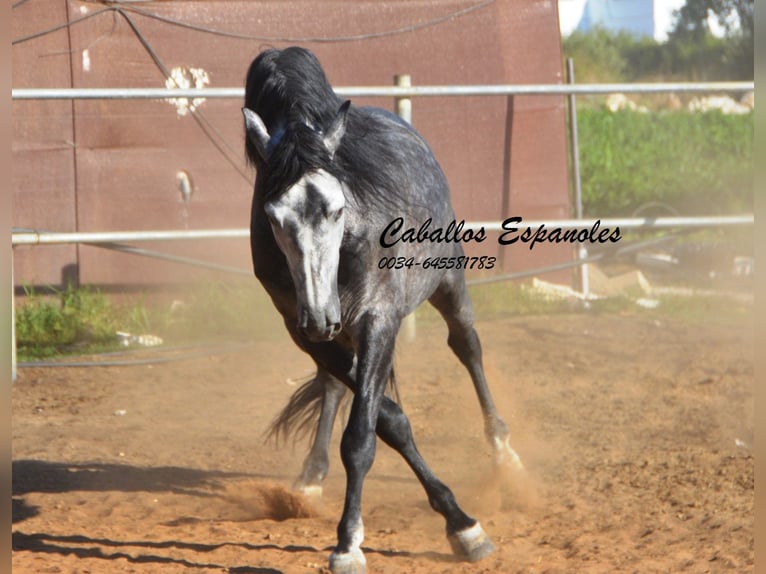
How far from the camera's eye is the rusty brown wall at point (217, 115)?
7.25 m

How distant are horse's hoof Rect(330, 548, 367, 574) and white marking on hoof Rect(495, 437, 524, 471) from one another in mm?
1304

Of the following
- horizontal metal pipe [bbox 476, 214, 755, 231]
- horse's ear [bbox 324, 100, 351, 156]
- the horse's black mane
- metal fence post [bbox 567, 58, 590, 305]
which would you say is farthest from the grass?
horse's ear [bbox 324, 100, 351, 156]

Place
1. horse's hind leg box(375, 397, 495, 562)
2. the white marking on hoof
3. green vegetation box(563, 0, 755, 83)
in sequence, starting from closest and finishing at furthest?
1. horse's hind leg box(375, 397, 495, 562)
2. the white marking on hoof
3. green vegetation box(563, 0, 755, 83)

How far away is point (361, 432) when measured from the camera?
299 centimetres

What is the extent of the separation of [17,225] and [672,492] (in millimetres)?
5319

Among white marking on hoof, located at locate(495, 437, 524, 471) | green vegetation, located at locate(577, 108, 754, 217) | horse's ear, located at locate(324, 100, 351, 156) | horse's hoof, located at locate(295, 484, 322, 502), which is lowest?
horse's hoof, located at locate(295, 484, 322, 502)

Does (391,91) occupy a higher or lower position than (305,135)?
higher

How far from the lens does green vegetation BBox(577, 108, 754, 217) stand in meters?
14.7

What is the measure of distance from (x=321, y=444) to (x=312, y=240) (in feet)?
5.10

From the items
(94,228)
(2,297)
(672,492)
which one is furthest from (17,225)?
(2,297)

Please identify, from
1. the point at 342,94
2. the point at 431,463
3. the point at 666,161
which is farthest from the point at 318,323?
the point at 666,161

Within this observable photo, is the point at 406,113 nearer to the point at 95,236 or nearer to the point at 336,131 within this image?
the point at 95,236

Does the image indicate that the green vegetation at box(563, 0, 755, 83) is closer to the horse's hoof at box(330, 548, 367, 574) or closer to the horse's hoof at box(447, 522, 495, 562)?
the horse's hoof at box(447, 522, 495, 562)

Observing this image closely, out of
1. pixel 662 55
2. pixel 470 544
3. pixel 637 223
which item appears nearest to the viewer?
pixel 470 544
